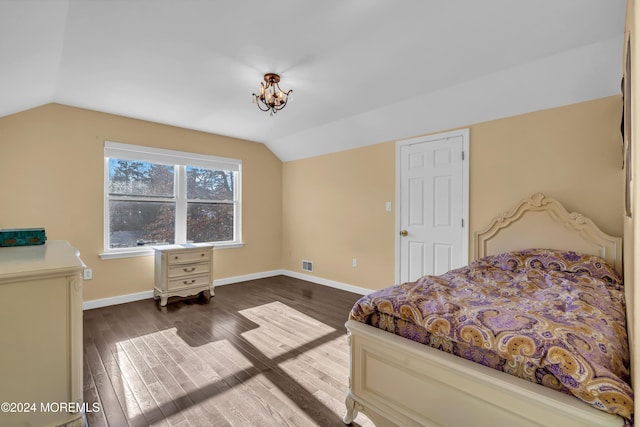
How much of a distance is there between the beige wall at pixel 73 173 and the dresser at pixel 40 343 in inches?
86.7

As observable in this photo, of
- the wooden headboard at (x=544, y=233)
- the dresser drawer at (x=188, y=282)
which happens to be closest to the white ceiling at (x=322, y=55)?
the wooden headboard at (x=544, y=233)

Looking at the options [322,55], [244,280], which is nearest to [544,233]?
[322,55]

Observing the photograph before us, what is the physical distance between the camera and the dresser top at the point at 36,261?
4.63 feet

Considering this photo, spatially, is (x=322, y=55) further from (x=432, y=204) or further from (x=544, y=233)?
(x=544, y=233)

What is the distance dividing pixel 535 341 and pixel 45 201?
445 centimetres

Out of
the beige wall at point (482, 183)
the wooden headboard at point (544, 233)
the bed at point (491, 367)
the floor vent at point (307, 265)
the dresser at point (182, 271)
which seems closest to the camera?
the bed at point (491, 367)

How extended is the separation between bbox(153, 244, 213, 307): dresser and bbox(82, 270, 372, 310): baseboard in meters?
0.26

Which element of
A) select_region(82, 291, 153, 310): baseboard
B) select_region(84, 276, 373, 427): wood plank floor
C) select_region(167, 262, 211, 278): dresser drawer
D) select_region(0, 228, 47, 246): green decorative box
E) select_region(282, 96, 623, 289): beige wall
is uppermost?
select_region(282, 96, 623, 289): beige wall

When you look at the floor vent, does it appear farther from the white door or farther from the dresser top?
the dresser top

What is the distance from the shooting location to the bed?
1.00 meters

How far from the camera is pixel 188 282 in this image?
3.97 metres

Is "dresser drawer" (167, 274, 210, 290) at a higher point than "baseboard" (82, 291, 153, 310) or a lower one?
higher

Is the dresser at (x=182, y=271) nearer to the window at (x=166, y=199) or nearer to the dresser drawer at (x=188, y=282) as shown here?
the dresser drawer at (x=188, y=282)

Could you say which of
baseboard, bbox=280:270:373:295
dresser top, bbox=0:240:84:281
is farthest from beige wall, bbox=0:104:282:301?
dresser top, bbox=0:240:84:281
